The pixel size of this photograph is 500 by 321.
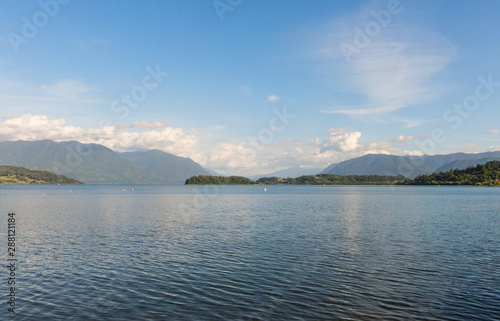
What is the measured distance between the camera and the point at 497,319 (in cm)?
1805

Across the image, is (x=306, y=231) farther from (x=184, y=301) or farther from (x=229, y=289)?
(x=184, y=301)

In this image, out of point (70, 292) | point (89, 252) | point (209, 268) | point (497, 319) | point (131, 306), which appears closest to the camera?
point (497, 319)

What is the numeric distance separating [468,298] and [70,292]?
28.2 m

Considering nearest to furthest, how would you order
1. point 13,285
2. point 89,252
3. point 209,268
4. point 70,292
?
point 70,292 → point 13,285 → point 209,268 → point 89,252

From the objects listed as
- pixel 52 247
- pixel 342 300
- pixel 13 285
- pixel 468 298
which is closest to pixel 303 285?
pixel 342 300

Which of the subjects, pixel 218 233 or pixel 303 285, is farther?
pixel 218 233

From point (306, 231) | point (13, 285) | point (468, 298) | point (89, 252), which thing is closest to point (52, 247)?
point (89, 252)

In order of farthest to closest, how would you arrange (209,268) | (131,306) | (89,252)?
(89,252), (209,268), (131,306)

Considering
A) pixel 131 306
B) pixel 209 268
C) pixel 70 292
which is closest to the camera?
pixel 131 306

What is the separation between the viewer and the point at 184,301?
2088cm

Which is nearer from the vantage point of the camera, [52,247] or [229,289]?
[229,289]

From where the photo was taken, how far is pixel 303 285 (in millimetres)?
23938

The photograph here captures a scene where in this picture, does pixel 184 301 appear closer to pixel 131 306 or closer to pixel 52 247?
pixel 131 306

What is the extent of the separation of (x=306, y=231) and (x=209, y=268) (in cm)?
2375
